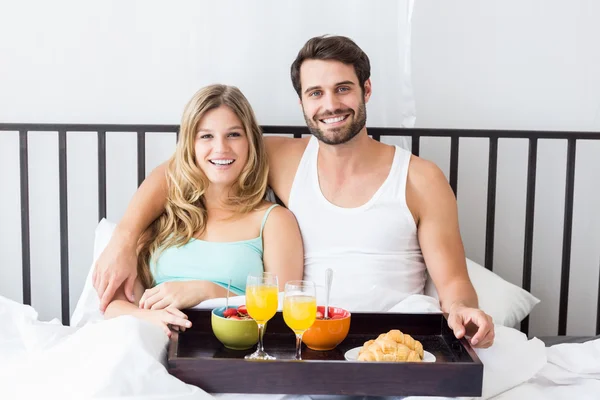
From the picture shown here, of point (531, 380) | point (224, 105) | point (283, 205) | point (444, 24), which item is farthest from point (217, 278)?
point (444, 24)

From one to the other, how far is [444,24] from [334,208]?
70cm

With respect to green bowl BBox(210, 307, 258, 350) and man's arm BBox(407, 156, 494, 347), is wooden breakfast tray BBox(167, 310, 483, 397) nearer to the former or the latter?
green bowl BBox(210, 307, 258, 350)

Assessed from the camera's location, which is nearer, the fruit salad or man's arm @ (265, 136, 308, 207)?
the fruit salad

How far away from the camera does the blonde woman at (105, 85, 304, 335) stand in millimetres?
1817

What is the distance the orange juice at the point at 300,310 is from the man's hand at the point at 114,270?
60 centimetres

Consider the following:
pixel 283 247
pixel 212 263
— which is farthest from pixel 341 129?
pixel 212 263

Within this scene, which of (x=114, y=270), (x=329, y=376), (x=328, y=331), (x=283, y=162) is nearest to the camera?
(x=329, y=376)

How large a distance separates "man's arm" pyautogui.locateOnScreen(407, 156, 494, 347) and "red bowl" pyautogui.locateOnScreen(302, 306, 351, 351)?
1.28ft

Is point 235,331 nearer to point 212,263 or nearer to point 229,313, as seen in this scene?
point 229,313

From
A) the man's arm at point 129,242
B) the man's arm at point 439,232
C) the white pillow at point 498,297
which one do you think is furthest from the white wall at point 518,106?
the man's arm at point 129,242

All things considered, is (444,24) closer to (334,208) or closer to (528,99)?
(528,99)

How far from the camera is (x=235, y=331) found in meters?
1.39

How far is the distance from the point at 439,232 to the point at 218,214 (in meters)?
0.56

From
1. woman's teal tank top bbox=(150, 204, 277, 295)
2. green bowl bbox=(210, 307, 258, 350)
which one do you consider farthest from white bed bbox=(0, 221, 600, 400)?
woman's teal tank top bbox=(150, 204, 277, 295)
